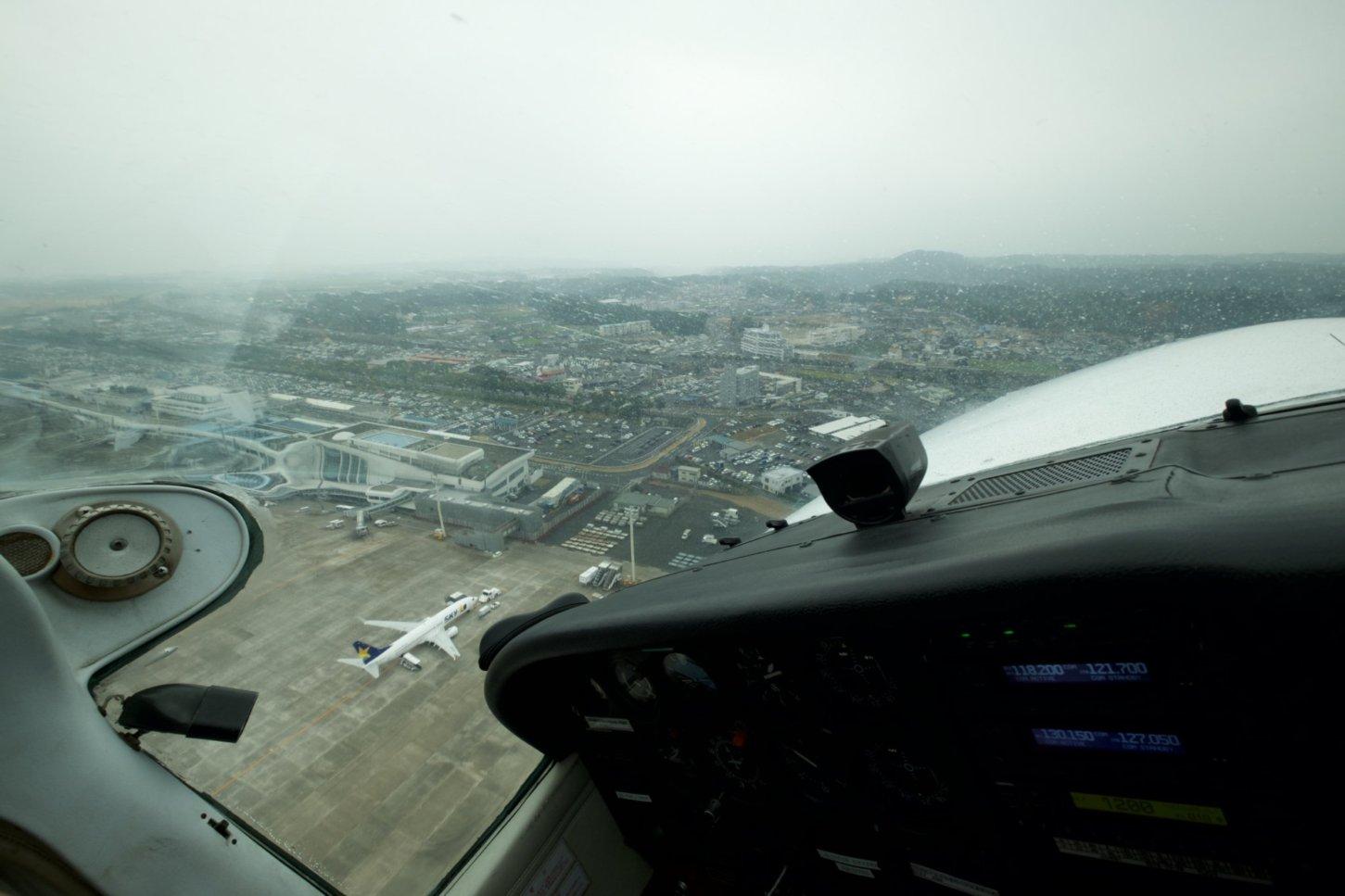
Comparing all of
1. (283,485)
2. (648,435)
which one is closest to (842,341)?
(648,435)

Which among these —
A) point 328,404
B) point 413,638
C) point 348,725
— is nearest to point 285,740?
point 348,725

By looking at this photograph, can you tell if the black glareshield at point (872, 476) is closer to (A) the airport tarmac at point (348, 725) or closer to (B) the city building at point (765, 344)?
(A) the airport tarmac at point (348, 725)

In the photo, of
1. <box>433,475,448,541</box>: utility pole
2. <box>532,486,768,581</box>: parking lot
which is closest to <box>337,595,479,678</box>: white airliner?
<box>433,475,448,541</box>: utility pole

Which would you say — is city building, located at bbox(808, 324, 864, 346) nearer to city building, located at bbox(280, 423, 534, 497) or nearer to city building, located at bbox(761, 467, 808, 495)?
city building, located at bbox(761, 467, 808, 495)

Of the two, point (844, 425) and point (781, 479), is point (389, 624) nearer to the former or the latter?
point (781, 479)

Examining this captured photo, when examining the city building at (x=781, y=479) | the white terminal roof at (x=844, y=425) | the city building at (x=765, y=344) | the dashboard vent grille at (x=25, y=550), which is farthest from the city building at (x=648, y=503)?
the dashboard vent grille at (x=25, y=550)

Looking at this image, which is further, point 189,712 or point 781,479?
point 781,479
